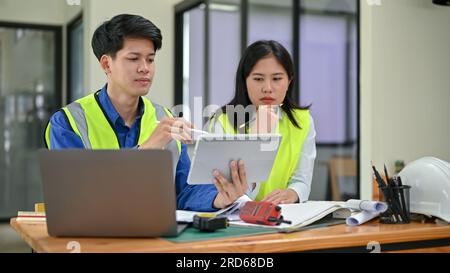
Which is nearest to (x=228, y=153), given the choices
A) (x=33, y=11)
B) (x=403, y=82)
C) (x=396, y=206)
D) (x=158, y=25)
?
(x=396, y=206)

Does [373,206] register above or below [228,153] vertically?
below

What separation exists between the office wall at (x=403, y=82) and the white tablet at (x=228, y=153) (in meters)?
2.43

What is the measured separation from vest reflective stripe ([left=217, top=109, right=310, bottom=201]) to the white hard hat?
0.56 metres

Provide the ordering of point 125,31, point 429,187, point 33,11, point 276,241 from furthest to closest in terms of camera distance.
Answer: point 33,11 < point 125,31 < point 429,187 < point 276,241

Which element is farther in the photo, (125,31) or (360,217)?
(125,31)

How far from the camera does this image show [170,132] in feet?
4.67

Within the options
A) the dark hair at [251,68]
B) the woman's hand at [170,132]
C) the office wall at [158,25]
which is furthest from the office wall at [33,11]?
the woman's hand at [170,132]

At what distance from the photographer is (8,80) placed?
615cm

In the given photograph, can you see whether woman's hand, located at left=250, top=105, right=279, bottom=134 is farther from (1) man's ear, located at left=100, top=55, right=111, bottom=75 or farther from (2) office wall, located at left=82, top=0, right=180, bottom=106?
(2) office wall, located at left=82, top=0, right=180, bottom=106

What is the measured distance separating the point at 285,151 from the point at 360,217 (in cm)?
68

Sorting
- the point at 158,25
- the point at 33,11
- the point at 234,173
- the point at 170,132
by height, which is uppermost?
the point at 33,11

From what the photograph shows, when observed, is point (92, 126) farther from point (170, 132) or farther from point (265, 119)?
point (265, 119)

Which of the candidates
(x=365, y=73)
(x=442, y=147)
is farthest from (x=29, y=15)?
(x=442, y=147)
